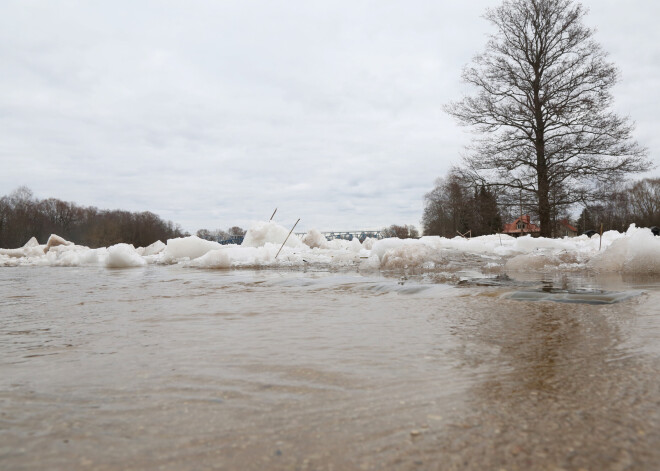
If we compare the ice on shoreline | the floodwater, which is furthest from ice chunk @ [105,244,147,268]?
the floodwater

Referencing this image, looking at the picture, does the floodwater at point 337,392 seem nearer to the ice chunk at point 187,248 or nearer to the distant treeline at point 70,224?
the ice chunk at point 187,248

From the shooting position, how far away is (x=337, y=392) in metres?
1.51

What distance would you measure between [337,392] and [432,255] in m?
7.72

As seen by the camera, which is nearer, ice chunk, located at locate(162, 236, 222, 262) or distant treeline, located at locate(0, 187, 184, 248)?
ice chunk, located at locate(162, 236, 222, 262)

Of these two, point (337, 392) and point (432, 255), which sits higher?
point (432, 255)

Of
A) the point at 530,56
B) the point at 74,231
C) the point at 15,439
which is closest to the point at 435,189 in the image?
the point at 530,56

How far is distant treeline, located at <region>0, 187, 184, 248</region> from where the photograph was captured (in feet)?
160

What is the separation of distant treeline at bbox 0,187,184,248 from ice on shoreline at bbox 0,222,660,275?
37.3 meters

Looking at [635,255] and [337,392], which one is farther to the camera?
[635,255]

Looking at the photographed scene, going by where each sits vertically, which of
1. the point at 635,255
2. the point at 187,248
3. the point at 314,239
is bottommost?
the point at 635,255

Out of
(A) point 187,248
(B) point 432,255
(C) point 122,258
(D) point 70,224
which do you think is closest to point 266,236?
(A) point 187,248

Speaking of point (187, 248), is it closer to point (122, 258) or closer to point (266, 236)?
point (122, 258)

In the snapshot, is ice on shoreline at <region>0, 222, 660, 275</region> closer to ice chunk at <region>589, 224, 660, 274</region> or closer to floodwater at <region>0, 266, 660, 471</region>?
ice chunk at <region>589, 224, 660, 274</region>

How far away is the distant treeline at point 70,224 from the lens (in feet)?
160
